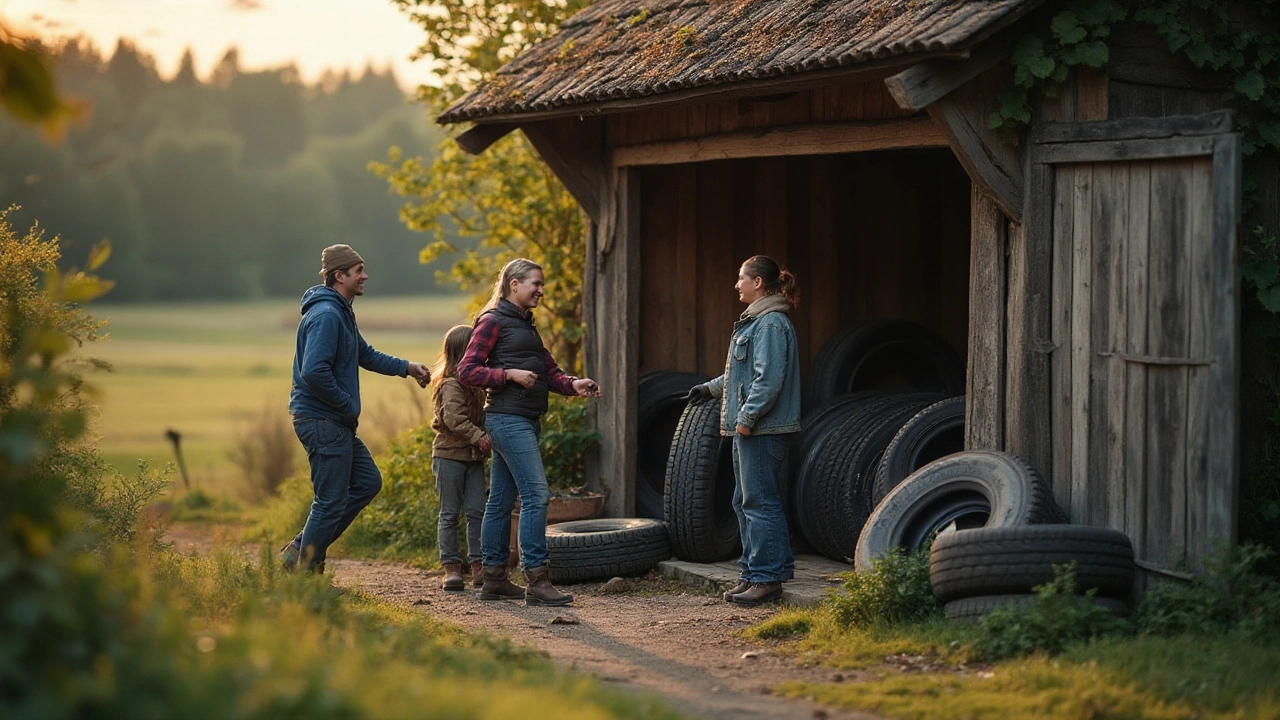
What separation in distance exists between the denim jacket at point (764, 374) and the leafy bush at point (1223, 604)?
2286 mm

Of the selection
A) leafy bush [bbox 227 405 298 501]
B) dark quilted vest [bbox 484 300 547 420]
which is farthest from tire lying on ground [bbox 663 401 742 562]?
leafy bush [bbox 227 405 298 501]

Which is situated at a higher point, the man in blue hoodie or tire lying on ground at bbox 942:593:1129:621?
the man in blue hoodie

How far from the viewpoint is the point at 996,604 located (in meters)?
6.37

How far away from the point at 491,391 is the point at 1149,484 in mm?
3614

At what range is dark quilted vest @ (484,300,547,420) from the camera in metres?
7.82

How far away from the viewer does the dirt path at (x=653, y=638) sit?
5684 mm

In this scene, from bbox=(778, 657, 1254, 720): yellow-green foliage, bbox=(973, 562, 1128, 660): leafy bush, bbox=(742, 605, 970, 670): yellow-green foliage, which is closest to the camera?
bbox=(778, 657, 1254, 720): yellow-green foliage

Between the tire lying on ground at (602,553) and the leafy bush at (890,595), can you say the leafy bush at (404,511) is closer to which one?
the tire lying on ground at (602,553)

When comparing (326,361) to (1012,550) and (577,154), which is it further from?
(1012,550)

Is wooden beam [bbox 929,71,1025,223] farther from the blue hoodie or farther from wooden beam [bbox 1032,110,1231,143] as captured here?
the blue hoodie

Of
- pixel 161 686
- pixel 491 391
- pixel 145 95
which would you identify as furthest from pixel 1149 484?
pixel 145 95

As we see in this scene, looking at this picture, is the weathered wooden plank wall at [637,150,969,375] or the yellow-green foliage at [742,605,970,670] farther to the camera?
the weathered wooden plank wall at [637,150,969,375]

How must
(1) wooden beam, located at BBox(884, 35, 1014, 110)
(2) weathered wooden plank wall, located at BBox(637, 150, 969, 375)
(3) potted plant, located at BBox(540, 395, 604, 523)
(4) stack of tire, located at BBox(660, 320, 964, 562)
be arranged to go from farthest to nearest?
(2) weathered wooden plank wall, located at BBox(637, 150, 969, 375) < (3) potted plant, located at BBox(540, 395, 604, 523) < (4) stack of tire, located at BBox(660, 320, 964, 562) < (1) wooden beam, located at BBox(884, 35, 1014, 110)

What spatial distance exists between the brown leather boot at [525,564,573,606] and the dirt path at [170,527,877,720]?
9cm
